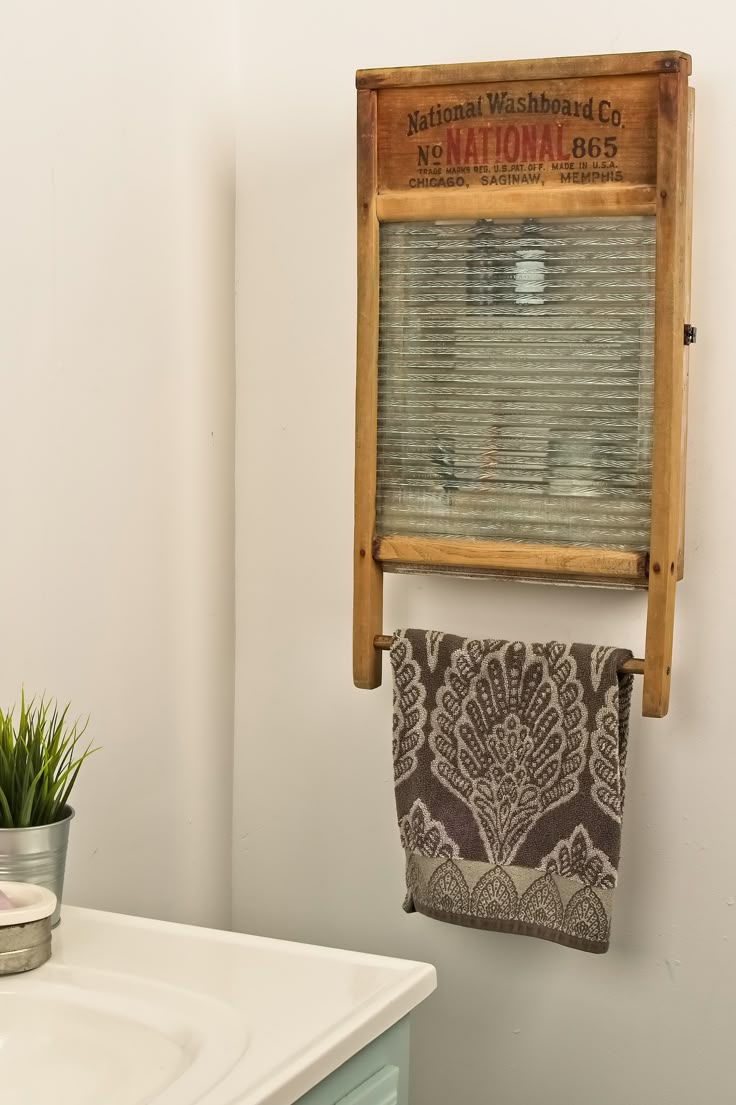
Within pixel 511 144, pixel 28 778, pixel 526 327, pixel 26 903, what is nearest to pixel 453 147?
pixel 511 144

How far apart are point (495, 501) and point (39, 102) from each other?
0.72 m

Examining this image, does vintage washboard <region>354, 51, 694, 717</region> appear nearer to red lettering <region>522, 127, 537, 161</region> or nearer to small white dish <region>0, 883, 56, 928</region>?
red lettering <region>522, 127, 537, 161</region>

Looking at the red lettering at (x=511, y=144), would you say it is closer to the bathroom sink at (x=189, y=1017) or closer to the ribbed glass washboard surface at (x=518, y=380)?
the ribbed glass washboard surface at (x=518, y=380)

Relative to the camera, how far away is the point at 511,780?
5.05 feet

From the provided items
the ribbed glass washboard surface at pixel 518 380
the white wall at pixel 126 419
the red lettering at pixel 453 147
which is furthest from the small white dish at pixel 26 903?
the red lettering at pixel 453 147

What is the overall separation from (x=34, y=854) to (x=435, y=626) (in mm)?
656

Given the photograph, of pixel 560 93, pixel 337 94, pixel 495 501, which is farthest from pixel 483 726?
pixel 337 94

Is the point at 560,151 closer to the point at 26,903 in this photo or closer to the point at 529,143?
the point at 529,143

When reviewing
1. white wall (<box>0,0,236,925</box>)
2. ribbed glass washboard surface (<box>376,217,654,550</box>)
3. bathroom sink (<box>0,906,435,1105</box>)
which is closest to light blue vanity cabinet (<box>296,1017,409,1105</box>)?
bathroom sink (<box>0,906,435,1105</box>)

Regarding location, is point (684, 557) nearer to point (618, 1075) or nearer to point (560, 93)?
point (560, 93)

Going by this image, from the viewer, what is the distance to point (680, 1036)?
1596 millimetres

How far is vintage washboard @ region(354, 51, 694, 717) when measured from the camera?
1.44 metres

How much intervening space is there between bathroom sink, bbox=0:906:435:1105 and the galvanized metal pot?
0.07 m

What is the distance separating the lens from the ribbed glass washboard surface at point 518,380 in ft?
4.88
